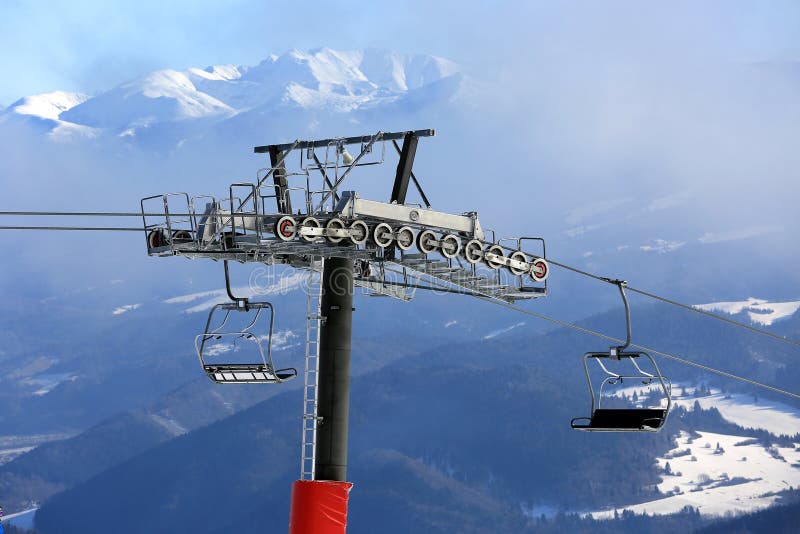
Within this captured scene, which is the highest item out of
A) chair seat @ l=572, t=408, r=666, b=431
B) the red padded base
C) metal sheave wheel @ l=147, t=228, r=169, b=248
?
metal sheave wheel @ l=147, t=228, r=169, b=248

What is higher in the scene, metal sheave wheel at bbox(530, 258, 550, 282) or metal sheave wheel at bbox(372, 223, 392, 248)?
metal sheave wheel at bbox(372, 223, 392, 248)

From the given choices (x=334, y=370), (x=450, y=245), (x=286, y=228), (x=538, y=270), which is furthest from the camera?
(x=538, y=270)

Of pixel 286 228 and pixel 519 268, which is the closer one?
pixel 286 228

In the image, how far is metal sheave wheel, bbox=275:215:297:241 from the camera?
28.2 metres

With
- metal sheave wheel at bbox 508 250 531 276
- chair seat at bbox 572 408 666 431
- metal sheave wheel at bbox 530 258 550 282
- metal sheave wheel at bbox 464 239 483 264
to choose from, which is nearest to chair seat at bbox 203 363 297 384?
metal sheave wheel at bbox 464 239 483 264

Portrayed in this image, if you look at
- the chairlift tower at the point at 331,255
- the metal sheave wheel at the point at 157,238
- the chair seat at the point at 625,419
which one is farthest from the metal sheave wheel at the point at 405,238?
the chair seat at the point at 625,419

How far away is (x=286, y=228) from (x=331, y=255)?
2.34 meters

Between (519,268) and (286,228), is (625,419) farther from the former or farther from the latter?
(286,228)

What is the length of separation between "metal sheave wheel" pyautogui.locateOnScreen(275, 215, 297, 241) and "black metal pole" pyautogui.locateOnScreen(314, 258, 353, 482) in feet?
10.8

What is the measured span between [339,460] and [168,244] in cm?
686

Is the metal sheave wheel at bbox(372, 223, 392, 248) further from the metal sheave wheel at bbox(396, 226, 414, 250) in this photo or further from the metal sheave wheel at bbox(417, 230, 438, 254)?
the metal sheave wheel at bbox(417, 230, 438, 254)

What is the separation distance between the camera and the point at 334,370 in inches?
1259

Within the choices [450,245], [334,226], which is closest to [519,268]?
[450,245]

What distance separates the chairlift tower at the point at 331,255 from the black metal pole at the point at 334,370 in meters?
0.02
